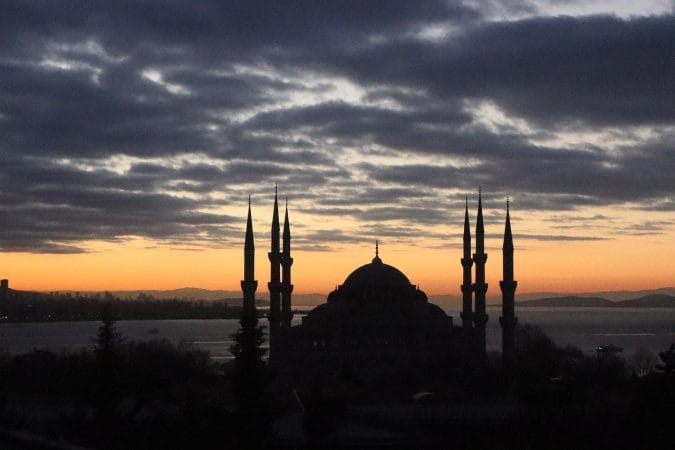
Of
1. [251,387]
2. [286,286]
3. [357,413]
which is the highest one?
[286,286]

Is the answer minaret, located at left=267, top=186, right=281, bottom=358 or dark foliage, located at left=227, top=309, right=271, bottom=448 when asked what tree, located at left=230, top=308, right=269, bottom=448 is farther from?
minaret, located at left=267, top=186, right=281, bottom=358

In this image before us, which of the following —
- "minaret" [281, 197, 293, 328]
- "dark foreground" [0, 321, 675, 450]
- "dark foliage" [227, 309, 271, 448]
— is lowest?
"dark foreground" [0, 321, 675, 450]

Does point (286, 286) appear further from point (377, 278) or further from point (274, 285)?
point (377, 278)

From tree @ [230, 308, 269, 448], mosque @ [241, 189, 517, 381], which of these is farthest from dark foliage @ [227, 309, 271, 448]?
mosque @ [241, 189, 517, 381]

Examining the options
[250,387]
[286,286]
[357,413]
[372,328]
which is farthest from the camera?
[286,286]

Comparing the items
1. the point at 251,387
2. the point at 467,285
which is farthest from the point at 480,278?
the point at 251,387

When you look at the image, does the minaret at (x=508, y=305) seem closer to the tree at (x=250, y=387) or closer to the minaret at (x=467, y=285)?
the minaret at (x=467, y=285)

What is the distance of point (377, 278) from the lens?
65062 mm

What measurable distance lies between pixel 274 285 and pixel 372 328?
6537 mm

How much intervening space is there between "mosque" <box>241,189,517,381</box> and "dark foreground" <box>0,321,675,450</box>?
130 inches

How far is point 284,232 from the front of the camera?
6638 centimetres

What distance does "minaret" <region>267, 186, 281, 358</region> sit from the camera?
6222 centimetres

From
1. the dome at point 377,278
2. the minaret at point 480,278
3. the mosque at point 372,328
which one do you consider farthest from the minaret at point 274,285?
the minaret at point 480,278

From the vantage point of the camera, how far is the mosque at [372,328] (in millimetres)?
58938
